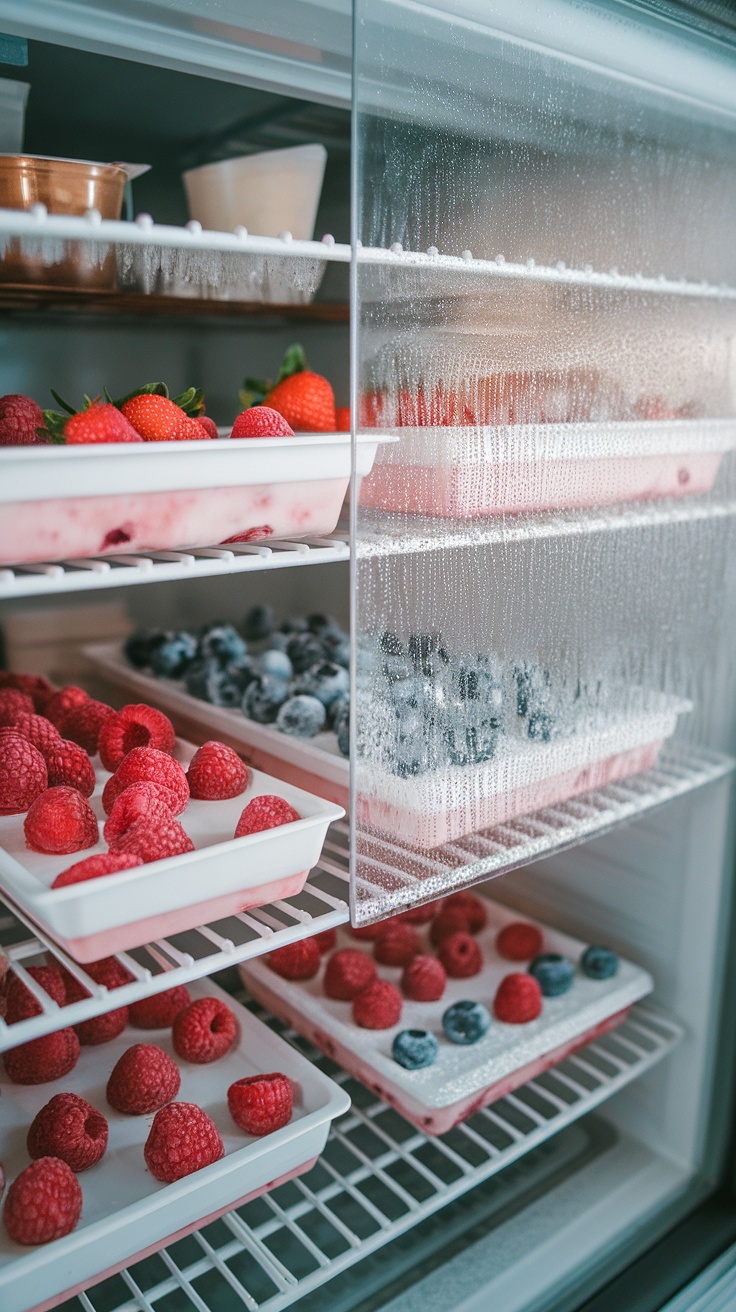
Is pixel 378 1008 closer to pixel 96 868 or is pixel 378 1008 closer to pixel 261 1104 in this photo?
pixel 261 1104

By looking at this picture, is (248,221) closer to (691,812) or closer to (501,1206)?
(691,812)

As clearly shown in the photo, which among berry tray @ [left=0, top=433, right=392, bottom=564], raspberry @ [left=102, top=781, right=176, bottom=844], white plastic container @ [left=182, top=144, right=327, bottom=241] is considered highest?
white plastic container @ [left=182, top=144, right=327, bottom=241]

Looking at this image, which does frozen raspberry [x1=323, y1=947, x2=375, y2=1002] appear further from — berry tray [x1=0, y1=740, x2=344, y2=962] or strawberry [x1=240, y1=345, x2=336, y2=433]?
strawberry [x1=240, y1=345, x2=336, y2=433]

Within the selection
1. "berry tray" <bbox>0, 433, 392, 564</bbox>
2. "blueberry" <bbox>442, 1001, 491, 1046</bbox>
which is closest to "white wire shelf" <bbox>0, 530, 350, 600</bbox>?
"berry tray" <bbox>0, 433, 392, 564</bbox>

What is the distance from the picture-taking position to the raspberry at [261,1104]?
1.12m

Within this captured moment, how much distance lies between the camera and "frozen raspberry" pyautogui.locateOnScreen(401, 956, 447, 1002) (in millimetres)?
1441

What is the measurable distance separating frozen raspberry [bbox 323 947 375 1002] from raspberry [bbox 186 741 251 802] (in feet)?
1.41

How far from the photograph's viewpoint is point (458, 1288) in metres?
1.31

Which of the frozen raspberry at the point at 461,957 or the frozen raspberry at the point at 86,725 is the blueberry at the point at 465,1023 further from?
the frozen raspberry at the point at 86,725

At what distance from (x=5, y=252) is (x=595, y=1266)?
1446 mm

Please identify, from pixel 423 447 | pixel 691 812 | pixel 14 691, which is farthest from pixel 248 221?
pixel 691 812

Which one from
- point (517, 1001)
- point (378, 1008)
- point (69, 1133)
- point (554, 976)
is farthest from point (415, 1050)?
point (69, 1133)

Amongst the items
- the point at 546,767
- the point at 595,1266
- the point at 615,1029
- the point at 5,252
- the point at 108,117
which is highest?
the point at 108,117

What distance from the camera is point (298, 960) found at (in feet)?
4.78
